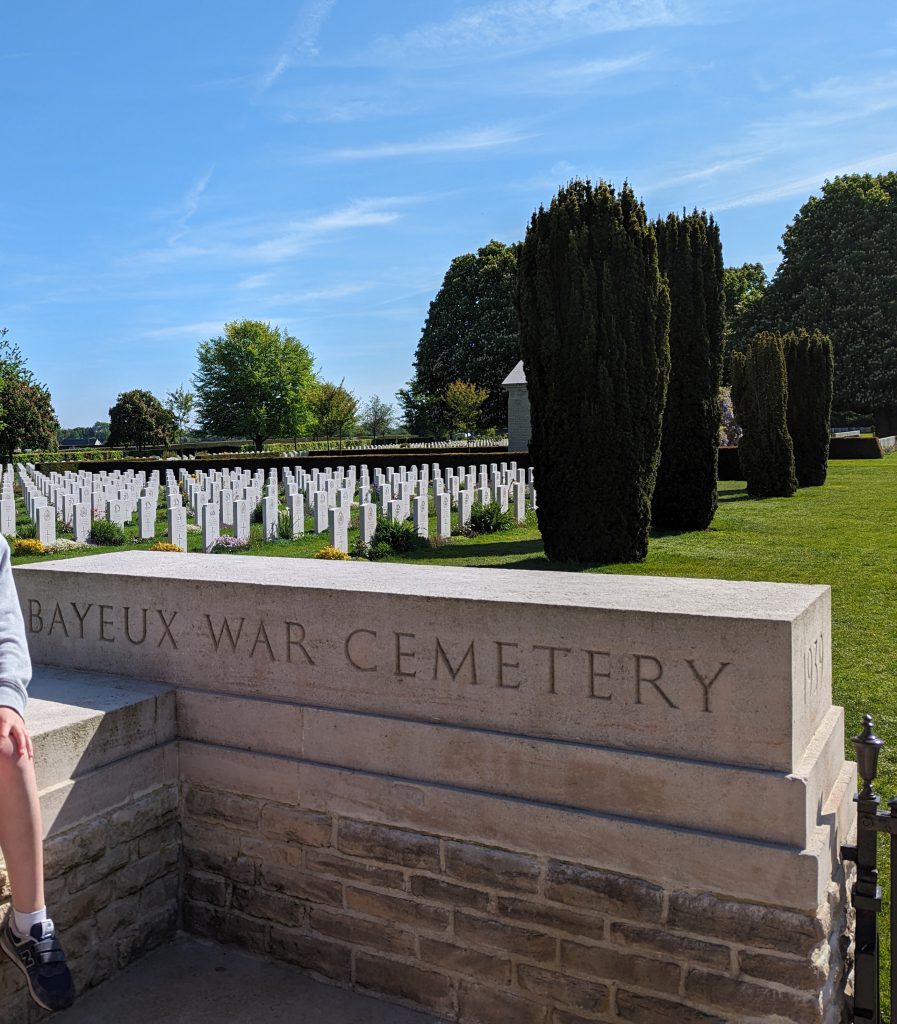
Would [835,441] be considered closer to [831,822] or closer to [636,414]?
[636,414]

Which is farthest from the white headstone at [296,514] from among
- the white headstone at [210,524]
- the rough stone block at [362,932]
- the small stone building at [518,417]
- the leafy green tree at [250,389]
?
the leafy green tree at [250,389]

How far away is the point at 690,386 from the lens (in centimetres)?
1311

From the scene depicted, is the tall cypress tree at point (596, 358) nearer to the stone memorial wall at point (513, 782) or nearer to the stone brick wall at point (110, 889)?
the stone memorial wall at point (513, 782)

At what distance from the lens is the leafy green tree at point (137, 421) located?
5703cm

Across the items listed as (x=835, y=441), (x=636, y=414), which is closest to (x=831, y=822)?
(x=636, y=414)

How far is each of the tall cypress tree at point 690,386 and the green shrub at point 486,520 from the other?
8.59 ft

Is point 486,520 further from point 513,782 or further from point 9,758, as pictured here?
point 9,758

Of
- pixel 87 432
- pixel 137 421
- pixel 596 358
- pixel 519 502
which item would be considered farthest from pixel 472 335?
pixel 87 432

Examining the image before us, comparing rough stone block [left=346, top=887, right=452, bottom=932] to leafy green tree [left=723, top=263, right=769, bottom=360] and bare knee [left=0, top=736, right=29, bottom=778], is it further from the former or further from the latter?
leafy green tree [left=723, top=263, right=769, bottom=360]

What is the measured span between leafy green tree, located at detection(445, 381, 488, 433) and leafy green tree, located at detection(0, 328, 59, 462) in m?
20.2

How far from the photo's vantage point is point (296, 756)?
3170mm

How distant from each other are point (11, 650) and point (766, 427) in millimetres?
17716

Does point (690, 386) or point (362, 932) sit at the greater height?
point (690, 386)

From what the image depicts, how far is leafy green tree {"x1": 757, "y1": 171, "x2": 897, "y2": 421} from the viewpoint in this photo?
38.2m
